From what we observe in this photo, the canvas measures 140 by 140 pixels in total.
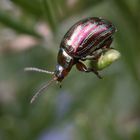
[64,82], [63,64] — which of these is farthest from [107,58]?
[64,82]

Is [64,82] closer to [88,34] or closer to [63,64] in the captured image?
[63,64]

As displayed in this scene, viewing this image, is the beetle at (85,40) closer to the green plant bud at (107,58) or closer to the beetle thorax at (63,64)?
the beetle thorax at (63,64)

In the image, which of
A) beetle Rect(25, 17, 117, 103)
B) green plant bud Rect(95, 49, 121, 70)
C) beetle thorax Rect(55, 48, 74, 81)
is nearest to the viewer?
green plant bud Rect(95, 49, 121, 70)

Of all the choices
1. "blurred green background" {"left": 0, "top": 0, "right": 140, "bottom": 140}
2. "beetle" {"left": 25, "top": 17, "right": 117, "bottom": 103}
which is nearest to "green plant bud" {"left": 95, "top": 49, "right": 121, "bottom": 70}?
"beetle" {"left": 25, "top": 17, "right": 117, "bottom": 103}

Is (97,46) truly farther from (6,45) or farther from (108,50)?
(6,45)

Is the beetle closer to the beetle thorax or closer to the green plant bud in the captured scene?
the beetle thorax
